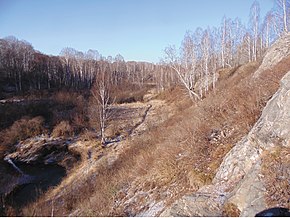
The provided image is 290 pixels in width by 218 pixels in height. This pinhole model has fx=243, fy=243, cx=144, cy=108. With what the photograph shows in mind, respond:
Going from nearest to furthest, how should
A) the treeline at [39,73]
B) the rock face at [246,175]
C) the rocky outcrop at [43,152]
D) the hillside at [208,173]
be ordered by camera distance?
the rock face at [246,175] < the hillside at [208,173] < the rocky outcrop at [43,152] < the treeline at [39,73]

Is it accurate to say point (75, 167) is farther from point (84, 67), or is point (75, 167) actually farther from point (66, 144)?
point (84, 67)

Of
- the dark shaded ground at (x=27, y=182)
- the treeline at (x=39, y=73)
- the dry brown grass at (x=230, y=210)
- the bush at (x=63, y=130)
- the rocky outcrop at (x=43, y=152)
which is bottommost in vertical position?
the dark shaded ground at (x=27, y=182)

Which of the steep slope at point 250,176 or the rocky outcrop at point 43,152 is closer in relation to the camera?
the steep slope at point 250,176

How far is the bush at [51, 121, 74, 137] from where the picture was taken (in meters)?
23.7

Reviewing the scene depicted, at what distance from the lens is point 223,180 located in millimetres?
5797

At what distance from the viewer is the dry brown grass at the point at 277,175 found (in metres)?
4.08

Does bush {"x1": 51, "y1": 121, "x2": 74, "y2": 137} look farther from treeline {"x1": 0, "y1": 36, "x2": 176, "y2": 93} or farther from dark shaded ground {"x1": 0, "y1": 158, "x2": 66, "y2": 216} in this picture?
treeline {"x1": 0, "y1": 36, "x2": 176, "y2": 93}

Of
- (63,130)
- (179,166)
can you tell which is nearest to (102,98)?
(63,130)

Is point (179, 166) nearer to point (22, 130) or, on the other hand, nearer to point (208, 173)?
point (208, 173)

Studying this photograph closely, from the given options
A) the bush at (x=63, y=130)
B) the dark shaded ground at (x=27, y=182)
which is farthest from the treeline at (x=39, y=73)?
the dark shaded ground at (x=27, y=182)

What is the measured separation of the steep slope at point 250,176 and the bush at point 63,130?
65.5 feet

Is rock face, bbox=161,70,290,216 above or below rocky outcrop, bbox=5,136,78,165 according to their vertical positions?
above

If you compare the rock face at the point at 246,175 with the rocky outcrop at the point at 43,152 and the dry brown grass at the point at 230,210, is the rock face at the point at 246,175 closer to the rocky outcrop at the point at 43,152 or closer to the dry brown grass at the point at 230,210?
the dry brown grass at the point at 230,210

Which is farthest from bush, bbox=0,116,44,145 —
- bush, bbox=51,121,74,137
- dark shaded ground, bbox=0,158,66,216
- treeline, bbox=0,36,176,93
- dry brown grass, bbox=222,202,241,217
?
dry brown grass, bbox=222,202,241,217
